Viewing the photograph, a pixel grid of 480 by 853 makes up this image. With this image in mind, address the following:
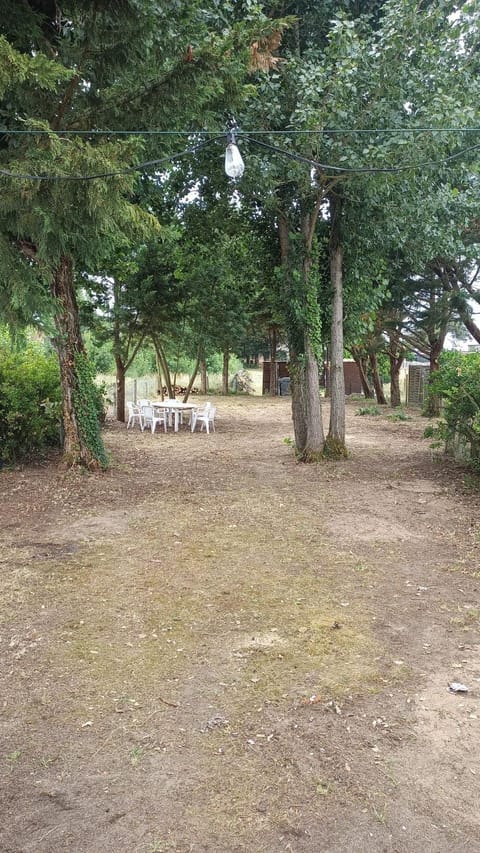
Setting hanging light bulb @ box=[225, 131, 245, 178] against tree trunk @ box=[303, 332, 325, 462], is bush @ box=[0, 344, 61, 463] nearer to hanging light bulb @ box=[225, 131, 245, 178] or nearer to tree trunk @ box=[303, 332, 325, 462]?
tree trunk @ box=[303, 332, 325, 462]

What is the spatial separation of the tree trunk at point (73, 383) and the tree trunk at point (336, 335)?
382 cm

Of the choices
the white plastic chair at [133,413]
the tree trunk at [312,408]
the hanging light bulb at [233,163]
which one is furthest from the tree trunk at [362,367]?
the hanging light bulb at [233,163]

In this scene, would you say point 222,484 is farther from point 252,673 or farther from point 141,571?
point 252,673

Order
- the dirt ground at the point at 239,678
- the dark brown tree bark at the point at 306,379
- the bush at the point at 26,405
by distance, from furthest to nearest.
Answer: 1. the dark brown tree bark at the point at 306,379
2. the bush at the point at 26,405
3. the dirt ground at the point at 239,678

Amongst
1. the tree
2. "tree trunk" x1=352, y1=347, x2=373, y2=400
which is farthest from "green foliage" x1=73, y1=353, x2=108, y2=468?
"tree trunk" x1=352, y1=347, x2=373, y2=400

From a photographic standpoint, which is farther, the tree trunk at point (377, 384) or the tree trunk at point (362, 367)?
the tree trunk at point (362, 367)

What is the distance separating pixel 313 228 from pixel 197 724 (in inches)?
304

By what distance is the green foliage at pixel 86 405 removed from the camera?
8.06 meters

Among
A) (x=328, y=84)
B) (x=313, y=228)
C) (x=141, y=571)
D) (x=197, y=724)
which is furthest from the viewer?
(x=313, y=228)

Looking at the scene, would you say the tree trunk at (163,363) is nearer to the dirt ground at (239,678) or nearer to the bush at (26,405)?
the bush at (26,405)

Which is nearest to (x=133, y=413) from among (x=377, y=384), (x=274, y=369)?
(x=377, y=384)

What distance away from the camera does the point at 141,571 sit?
16.0 feet

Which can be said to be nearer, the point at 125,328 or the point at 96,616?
the point at 96,616

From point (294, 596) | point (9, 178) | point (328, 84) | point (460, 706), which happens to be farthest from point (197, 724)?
point (328, 84)
